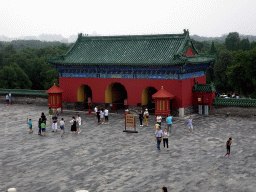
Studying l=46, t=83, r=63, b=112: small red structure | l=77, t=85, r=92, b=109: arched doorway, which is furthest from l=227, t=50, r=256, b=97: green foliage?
l=46, t=83, r=63, b=112: small red structure

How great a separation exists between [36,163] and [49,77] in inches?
2367

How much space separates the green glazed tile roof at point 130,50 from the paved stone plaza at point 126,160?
290 inches

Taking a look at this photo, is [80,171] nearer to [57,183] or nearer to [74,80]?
[57,183]

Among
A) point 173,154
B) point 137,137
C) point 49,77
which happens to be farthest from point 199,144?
point 49,77

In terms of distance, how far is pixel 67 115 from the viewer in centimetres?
3631

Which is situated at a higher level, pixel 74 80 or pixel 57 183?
pixel 74 80

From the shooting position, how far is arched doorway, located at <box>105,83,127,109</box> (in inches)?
1491

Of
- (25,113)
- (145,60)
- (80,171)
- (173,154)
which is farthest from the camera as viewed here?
(25,113)

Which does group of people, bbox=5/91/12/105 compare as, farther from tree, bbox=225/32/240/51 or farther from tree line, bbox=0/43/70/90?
tree, bbox=225/32/240/51

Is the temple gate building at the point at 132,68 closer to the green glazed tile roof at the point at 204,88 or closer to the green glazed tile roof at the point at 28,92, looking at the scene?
the green glazed tile roof at the point at 204,88

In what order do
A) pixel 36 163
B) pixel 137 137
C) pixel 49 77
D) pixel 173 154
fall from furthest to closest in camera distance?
pixel 49 77 < pixel 137 137 < pixel 173 154 < pixel 36 163

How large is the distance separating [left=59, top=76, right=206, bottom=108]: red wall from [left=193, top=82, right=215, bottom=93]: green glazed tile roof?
1.46ft

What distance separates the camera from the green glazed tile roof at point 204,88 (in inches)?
1368

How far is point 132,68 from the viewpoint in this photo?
35688 millimetres
